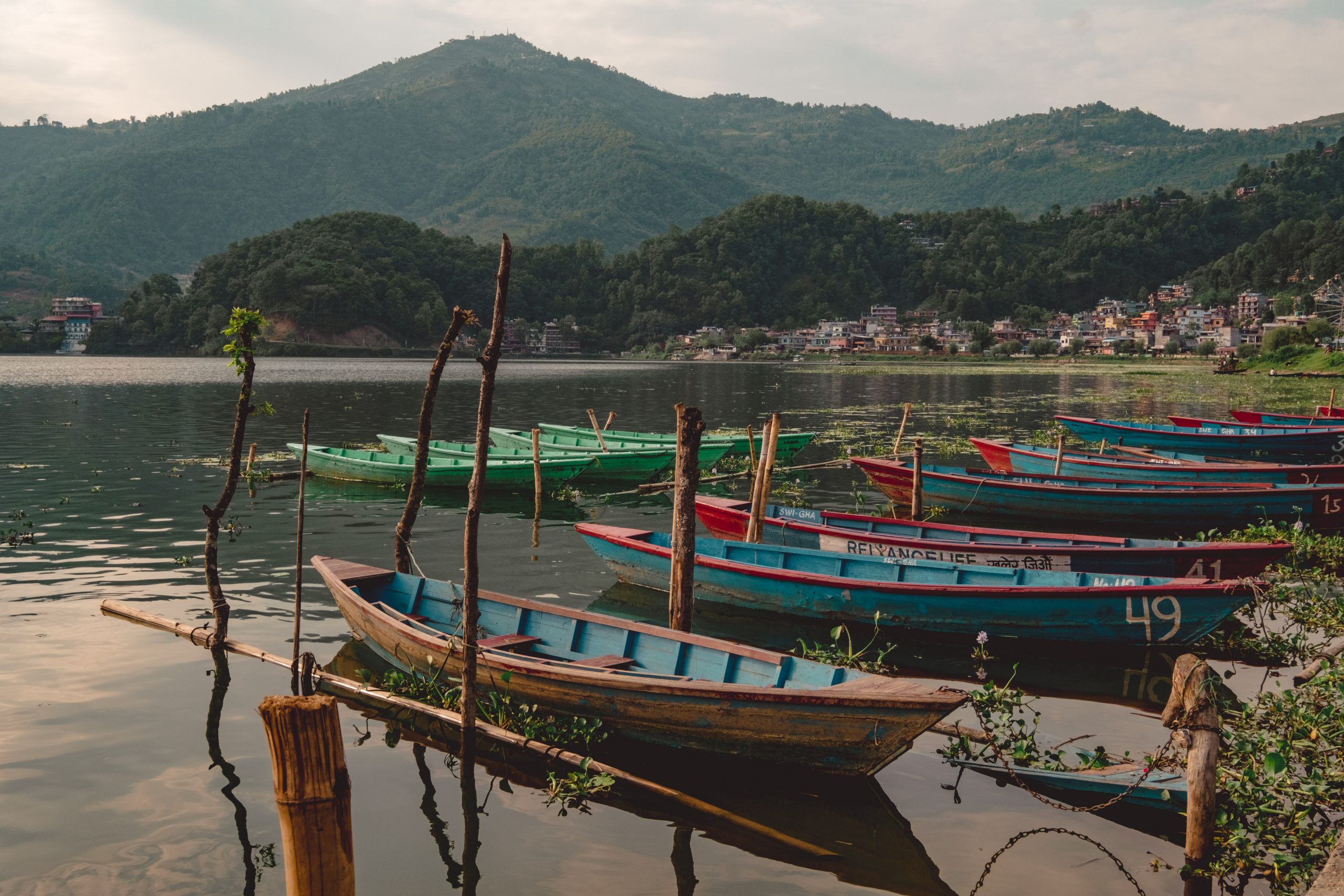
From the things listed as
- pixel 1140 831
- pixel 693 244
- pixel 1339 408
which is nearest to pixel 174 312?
pixel 693 244

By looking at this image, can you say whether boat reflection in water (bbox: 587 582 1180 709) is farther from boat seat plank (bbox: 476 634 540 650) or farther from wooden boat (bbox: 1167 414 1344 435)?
wooden boat (bbox: 1167 414 1344 435)

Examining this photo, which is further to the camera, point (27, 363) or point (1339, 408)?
point (27, 363)

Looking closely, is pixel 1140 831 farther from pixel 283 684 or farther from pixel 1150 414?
pixel 1150 414

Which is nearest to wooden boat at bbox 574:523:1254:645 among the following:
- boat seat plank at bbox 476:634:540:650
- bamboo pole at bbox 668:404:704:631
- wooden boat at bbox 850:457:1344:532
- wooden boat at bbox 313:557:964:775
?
bamboo pole at bbox 668:404:704:631

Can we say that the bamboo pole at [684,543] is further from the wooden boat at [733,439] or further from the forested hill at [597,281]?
the forested hill at [597,281]

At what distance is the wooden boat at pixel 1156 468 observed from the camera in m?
22.0

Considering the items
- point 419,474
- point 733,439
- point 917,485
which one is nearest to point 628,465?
point 733,439

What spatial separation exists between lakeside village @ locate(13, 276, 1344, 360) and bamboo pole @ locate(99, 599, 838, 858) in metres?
143

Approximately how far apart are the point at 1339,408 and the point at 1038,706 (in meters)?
34.7

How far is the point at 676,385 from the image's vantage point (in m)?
80.8

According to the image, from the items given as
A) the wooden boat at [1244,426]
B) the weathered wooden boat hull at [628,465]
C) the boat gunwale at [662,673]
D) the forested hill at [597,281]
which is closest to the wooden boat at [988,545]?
the boat gunwale at [662,673]

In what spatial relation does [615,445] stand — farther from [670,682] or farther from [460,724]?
[670,682]

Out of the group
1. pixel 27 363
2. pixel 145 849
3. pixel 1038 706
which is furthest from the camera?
pixel 27 363

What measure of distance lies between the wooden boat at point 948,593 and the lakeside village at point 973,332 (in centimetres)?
13627
